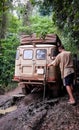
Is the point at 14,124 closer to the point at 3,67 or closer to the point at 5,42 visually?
the point at 3,67

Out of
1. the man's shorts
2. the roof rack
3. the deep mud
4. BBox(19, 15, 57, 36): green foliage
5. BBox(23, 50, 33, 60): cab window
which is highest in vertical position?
BBox(19, 15, 57, 36): green foliage

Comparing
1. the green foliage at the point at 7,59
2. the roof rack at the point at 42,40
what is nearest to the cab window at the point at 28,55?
the roof rack at the point at 42,40

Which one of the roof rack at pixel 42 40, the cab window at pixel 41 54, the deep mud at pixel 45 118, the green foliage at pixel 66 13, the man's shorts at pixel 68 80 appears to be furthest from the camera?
Result: the roof rack at pixel 42 40

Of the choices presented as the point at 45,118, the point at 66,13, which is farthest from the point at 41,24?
the point at 45,118

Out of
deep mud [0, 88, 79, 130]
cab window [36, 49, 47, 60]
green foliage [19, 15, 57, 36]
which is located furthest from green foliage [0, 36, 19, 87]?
deep mud [0, 88, 79, 130]

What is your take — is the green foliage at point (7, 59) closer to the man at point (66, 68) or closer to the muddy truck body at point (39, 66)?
the muddy truck body at point (39, 66)

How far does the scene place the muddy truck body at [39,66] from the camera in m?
10.1

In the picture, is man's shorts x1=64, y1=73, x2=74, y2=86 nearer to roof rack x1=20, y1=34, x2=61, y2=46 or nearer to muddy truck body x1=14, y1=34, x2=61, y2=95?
muddy truck body x1=14, y1=34, x2=61, y2=95

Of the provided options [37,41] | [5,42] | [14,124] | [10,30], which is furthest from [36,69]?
[10,30]

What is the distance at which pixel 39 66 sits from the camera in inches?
403

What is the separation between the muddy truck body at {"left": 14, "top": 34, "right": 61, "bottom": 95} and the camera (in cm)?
1012

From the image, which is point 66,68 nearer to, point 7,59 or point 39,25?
point 7,59

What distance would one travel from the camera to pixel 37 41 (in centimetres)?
1085

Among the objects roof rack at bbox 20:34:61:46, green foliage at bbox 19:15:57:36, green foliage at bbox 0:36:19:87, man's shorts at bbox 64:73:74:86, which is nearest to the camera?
man's shorts at bbox 64:73:74:86
